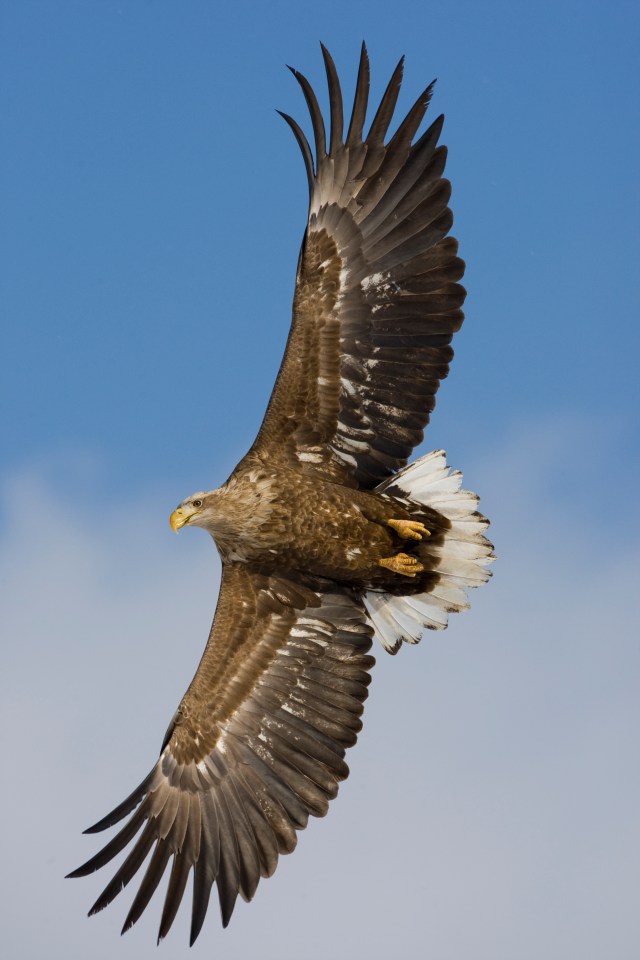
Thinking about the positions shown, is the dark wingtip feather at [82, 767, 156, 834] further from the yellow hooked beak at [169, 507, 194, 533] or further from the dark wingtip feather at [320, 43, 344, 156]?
the dark wingtip feather at [320, 43, 344, 156]

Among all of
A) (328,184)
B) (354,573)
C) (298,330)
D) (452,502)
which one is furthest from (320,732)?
(328,184)

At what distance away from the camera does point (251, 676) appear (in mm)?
10227

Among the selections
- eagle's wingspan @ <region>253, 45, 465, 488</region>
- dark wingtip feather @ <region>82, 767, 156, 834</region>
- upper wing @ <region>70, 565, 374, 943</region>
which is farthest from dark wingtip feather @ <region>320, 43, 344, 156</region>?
dark wingtip feather @ <region>82, 767, 156, 834</region>

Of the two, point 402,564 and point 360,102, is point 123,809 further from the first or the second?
point 360,102

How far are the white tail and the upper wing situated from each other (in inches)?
8.5

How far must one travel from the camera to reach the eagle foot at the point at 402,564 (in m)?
9.81

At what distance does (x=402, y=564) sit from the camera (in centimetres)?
984

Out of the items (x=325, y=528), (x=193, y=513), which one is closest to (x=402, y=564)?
(x=325, y=528)

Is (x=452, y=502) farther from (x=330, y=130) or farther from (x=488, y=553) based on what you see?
(x=330, y=130)

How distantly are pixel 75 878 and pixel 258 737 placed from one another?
1858 mm

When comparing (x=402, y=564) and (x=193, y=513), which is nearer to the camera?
(x=193, y=513)

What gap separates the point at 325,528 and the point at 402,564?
0.69 meters

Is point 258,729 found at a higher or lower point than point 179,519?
lower

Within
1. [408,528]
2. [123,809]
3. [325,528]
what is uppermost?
[408,528]
